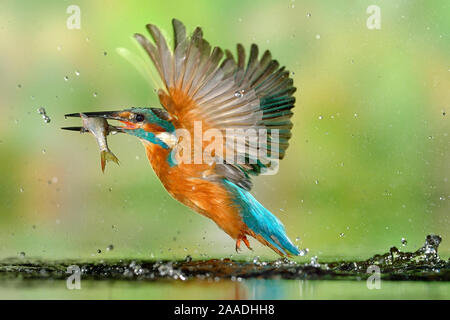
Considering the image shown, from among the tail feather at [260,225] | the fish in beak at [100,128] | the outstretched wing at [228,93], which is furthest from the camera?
the tail feather at [260,225]

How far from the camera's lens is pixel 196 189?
4.01 meters

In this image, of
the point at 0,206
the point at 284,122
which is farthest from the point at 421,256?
the point at 0,206

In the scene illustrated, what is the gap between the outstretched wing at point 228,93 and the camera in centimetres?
383

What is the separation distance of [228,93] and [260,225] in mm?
701

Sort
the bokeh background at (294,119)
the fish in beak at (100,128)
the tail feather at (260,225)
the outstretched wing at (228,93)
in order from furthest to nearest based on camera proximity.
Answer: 1. the bokeh background at (294,119)
2. the tail feather at (260,225)
3. the fish in beak at (100,128)
4. the outstretched wing at (228,93)

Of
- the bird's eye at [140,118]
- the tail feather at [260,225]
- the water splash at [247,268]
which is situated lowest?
the water splash at [247,268]

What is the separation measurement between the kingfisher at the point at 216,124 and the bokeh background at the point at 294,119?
79.3 inches

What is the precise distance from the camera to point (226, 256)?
483 centimetres

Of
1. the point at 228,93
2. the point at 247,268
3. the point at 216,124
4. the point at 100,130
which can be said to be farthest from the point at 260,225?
the point at 100,130

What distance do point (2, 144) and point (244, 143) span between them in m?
3.27

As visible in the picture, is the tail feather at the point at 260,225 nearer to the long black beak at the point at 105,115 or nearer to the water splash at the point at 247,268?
the water splash at the point at 247,268

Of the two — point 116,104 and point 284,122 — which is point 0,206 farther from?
point 284,122

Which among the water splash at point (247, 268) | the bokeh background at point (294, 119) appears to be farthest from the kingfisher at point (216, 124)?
the bokeh background at point (294, 119)

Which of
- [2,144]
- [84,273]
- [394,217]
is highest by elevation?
[2,144]
